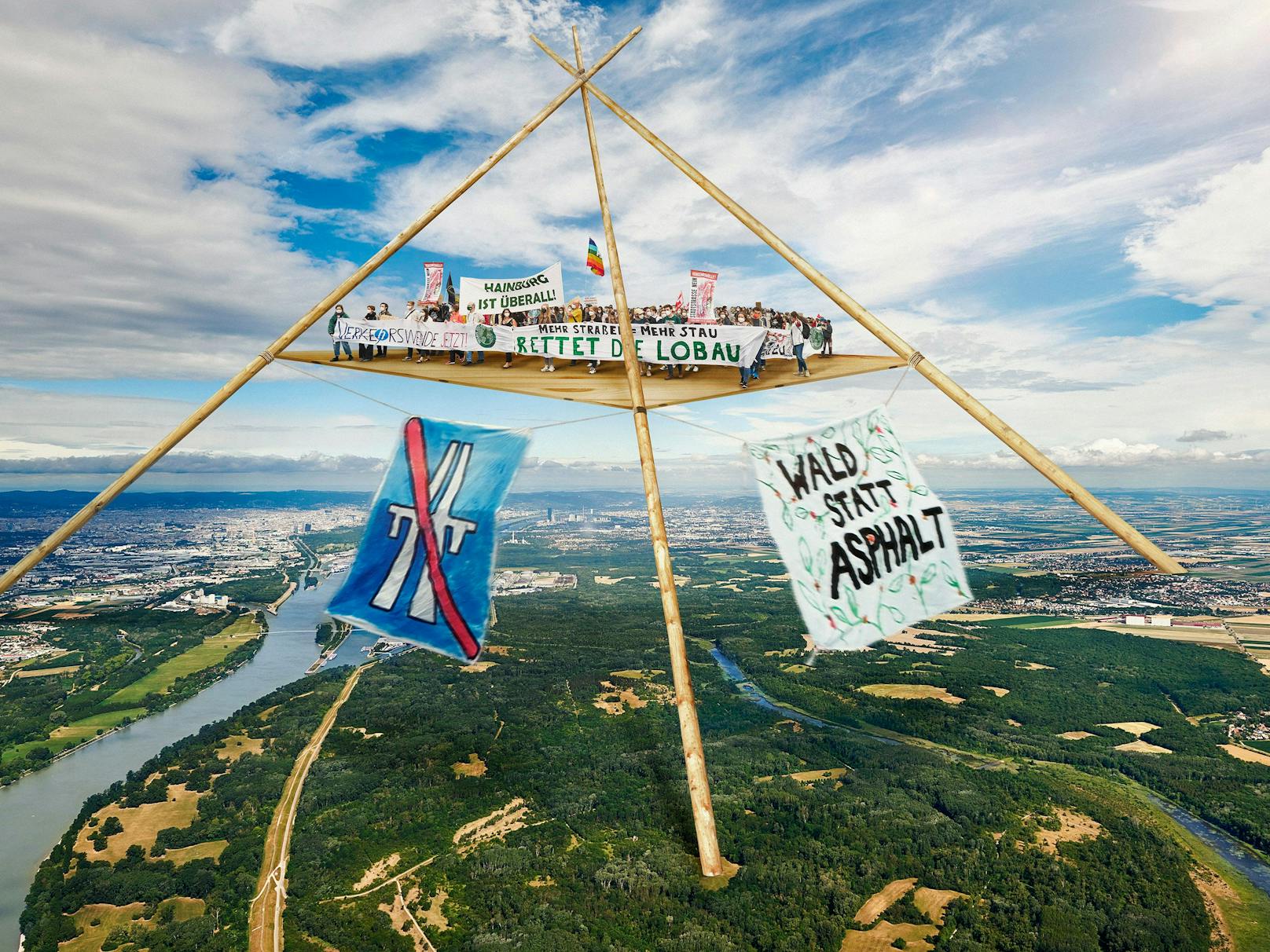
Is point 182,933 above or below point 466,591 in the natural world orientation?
below

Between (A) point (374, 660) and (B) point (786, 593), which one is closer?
(A) point (374, 660)

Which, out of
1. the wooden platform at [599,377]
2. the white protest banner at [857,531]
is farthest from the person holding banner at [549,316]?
the white protest banner at [857,531]

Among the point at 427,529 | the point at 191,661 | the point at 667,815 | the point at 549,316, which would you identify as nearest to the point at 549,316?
the point at 549,316

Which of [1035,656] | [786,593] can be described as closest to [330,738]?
[786,593]

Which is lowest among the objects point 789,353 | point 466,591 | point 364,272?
point 466,591

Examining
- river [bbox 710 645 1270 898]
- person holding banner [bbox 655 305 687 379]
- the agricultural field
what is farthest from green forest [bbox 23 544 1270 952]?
person holding banner [bbox 655 305 687 379]

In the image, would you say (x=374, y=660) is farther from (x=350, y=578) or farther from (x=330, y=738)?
(x=350, y=578)
